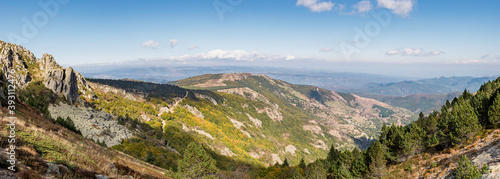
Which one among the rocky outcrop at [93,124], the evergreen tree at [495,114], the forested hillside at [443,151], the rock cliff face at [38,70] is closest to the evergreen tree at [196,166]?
the forested hillside at [443,151]

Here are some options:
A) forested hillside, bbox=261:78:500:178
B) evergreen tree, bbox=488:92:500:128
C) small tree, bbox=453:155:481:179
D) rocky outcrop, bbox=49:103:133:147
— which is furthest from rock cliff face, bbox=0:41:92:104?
evergreen tree, bbox=488:92:500:128

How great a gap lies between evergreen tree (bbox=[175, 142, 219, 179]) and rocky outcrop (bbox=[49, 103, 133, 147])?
42285 mm

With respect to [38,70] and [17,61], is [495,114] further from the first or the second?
[38,70]

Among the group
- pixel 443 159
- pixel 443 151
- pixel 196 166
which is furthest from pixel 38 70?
pixel 443 151

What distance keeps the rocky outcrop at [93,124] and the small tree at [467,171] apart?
8110 cm

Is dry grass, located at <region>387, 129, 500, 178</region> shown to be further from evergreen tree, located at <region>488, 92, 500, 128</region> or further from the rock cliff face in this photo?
the rock cliff face

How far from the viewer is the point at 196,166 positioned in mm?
35812

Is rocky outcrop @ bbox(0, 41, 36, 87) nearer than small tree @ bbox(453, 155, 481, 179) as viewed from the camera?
No

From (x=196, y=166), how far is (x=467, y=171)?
3924cm

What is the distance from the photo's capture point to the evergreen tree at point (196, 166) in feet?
116

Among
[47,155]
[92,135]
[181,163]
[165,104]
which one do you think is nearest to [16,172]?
[47,155]

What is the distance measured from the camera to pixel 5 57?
69.6m

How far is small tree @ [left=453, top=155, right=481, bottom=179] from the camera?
26.7m

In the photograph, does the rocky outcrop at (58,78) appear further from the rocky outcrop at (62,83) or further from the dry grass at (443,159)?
the dry grass at (443,159)
